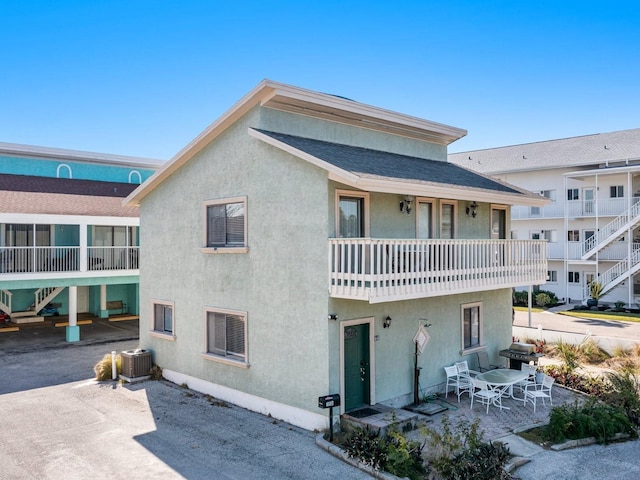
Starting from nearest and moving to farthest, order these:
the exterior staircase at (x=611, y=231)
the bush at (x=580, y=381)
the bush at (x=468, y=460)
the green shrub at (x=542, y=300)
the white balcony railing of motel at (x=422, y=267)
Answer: the bush at (x=468, y=460) → the white balcony railing of motel at (x=422, y=267) → the bush at (x=580, y=381) → the exterior staircase at (x=611, y=231) → the green shrub at (x=542, y=300)

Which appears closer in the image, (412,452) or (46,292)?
(412,452)

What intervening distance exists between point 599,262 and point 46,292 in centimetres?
3352

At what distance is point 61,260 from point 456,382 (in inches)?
674

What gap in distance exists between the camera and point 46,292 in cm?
2667

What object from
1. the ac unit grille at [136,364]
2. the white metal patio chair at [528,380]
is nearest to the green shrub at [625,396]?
the white metal patio chair at [528,380]

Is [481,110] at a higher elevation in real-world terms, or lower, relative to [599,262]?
higher

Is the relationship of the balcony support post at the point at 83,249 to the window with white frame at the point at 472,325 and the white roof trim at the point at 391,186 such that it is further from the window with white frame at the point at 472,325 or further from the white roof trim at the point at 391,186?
the window with white frame at the point at 472,325

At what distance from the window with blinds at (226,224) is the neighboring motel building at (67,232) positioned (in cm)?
872

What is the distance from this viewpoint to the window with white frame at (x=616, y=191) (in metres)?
33.8

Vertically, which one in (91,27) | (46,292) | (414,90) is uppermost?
(91,27)

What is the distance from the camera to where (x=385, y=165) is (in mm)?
13648

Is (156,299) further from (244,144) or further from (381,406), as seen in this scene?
(381,406)

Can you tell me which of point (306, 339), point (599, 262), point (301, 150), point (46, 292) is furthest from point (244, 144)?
point (599, 262)

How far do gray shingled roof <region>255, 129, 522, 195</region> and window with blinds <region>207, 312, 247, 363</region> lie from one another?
15.9 feet
